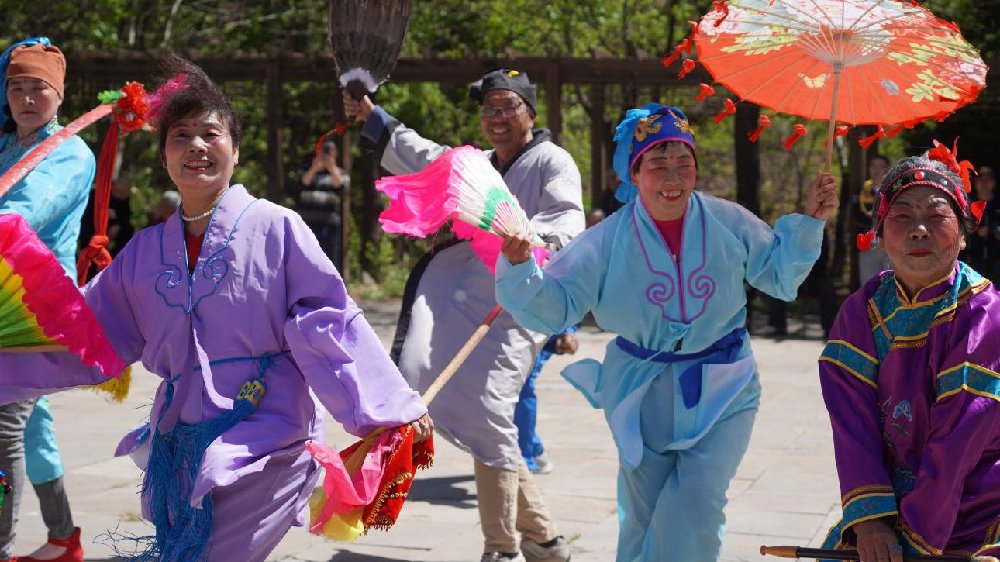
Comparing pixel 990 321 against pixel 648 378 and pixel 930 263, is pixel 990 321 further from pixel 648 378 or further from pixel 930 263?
pixel 648 378

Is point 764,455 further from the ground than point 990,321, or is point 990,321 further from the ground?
point 990,321

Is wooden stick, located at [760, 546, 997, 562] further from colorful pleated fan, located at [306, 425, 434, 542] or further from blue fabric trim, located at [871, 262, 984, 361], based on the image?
colorful pleated fan, located at [306, 425, 434, 542]

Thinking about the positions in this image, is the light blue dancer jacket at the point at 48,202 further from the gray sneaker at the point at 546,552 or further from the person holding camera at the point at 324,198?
the person holding camera at the point at 324,198

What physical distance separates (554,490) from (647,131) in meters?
2.79

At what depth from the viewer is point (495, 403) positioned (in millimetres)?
5590

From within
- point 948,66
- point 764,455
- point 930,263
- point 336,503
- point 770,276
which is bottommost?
point 764,455

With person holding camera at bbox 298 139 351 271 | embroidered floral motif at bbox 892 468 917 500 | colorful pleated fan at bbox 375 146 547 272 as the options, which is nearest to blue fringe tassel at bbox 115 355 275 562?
colorful pleated fan at bbox 375 146 547 272

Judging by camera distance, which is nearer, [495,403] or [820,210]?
[820,210]

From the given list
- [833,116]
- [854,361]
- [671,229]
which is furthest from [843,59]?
[854,361]

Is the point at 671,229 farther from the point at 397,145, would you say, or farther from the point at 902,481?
the point at 397,145

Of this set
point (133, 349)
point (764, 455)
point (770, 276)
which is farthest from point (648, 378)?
point (764, 455)

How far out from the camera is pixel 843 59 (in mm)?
4312

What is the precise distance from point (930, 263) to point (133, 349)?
206 cm

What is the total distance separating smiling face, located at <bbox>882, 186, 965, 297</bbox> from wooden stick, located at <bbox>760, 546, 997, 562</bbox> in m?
0.63
